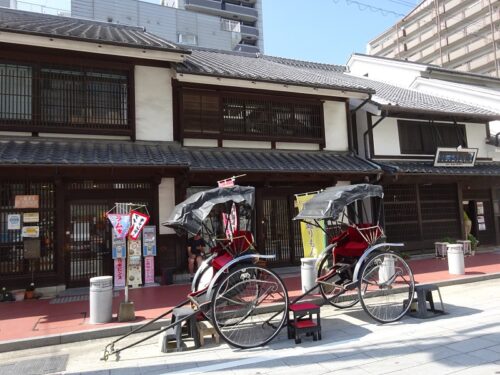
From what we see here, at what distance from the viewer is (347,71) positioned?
25.2 metres

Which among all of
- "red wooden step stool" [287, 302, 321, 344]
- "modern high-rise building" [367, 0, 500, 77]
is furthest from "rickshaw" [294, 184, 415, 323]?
"modern high-rise building" [367, 0, 500, 77]

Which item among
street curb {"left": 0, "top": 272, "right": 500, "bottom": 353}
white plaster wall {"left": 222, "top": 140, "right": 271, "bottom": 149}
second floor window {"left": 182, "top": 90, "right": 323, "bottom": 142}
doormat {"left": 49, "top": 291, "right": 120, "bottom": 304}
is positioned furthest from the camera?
white plaster wall {"left": 222, "top": 140, "right": 271, "bottom": 149}

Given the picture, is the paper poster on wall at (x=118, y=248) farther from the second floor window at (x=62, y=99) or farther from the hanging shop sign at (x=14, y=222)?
the second floor window at (x=62, y=99)

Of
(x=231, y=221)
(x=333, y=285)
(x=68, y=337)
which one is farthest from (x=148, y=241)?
(x=333, y=285)

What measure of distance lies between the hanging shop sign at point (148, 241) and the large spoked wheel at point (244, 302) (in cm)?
513

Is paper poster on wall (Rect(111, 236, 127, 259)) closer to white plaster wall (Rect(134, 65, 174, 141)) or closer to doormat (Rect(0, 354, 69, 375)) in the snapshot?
white plaster wall (Rect(134, 65, 174, 141))

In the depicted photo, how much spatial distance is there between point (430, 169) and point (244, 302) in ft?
37.1

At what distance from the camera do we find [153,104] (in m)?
11.5

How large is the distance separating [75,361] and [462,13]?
182ft

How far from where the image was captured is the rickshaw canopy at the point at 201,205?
569 cm

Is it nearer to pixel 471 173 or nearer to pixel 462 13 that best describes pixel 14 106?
pixel 471 173

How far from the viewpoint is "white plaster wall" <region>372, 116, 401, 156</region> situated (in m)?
14.7

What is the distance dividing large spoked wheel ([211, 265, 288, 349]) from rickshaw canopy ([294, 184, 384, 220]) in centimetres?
148

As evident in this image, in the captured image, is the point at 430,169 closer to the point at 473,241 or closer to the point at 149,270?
the point at 473,241
